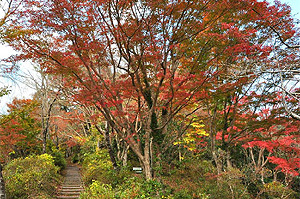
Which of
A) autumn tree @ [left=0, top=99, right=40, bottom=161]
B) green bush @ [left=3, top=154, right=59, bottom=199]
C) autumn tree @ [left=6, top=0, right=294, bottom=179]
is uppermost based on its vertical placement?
autumn tree @ [left=6, top=0, right=294, bottom=179]

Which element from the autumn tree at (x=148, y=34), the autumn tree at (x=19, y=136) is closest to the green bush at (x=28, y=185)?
the autumn tree at (x=19, y=136)

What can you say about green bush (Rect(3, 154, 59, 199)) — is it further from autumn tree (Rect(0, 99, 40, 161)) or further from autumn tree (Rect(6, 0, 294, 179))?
autumn tree (Rect(6, 0, 294, 179))

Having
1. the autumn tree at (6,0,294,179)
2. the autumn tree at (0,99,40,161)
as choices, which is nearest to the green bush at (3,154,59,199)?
the autumn tree at (0,99,40,161)

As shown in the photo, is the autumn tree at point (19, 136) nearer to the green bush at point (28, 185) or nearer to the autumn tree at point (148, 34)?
the green bush at point (28, 185)

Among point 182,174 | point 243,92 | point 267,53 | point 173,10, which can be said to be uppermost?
point 173,10

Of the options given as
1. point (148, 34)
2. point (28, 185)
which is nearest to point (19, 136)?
point (28, 185)

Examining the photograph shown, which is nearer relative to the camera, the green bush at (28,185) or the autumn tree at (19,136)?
the green bush at (28,185)

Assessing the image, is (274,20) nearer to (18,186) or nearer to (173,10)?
(173,10)

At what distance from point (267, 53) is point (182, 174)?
8.52m

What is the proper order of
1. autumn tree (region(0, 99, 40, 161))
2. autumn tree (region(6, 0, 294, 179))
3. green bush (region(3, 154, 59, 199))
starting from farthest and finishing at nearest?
1. autumn tree (region(0, 99, 40, 161))
2. green bush (region(3, 154, 59, 199))
3. autumn tree (region(6, 0, 294, 179))

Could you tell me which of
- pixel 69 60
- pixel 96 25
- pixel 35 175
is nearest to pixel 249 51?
pixel 96 25

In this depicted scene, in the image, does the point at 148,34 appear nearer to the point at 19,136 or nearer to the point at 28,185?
the point at 28,185

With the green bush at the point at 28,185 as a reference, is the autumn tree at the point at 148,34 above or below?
above

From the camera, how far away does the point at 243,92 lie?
8117 mm
